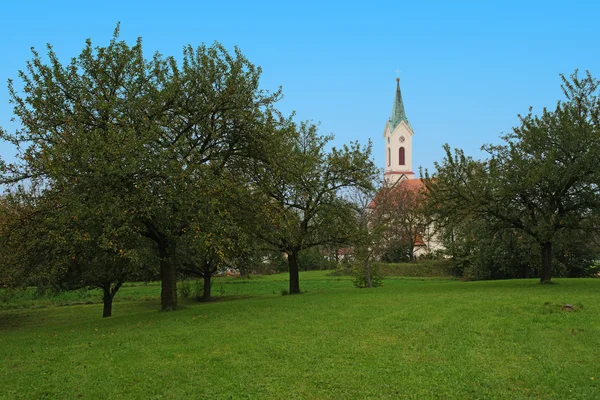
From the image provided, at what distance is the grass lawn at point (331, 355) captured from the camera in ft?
29.3

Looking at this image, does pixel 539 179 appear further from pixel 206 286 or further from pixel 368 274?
pixel 206 286

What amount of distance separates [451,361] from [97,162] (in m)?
10.5

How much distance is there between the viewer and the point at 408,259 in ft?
214

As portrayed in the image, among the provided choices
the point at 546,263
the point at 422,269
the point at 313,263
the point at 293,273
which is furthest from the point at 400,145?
the point at 293,273

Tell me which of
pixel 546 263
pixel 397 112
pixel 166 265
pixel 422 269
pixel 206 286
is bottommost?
pixel 422 269

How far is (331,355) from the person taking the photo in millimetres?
10812

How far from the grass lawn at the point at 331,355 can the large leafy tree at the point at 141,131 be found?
3.79m

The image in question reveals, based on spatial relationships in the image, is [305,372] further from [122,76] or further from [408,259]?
[408,259]

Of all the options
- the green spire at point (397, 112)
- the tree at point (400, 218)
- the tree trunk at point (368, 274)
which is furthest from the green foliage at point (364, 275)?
the green spire at point (397, 112)

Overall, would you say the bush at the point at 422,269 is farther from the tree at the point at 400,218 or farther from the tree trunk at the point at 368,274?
the tree trunk at the point at 368,274

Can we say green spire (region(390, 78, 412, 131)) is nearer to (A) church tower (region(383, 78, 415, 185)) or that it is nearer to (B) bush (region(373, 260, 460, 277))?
(A) church tower (region(383, 78, 415, 185))

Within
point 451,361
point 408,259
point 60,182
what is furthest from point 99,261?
point 408,259

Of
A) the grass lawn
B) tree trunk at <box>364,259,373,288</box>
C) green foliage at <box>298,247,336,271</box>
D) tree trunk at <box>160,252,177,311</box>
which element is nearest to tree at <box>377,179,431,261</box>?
green foliage at <box>298,247,336,271</box>

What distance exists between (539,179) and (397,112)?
8863cm
